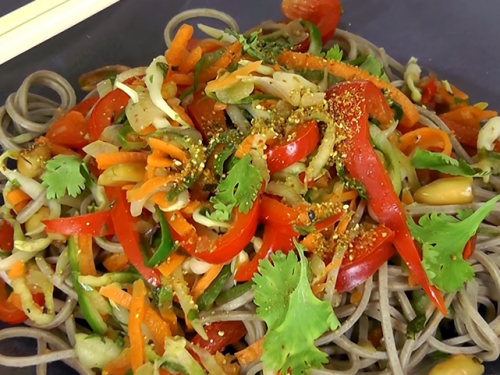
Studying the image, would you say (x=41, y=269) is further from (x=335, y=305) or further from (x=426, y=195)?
(x=426, y=195)

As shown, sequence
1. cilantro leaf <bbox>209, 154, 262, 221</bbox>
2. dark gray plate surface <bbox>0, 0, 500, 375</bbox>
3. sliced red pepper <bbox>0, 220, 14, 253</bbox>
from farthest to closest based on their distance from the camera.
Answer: dark gray plate surface <bbox>0, 0, 500, 375</bbox> → sliced red pepper <bbox>0, 220, 14, 253</bbox> → cilantro leaf <bbox>209, 154, 262, 221</bbox>

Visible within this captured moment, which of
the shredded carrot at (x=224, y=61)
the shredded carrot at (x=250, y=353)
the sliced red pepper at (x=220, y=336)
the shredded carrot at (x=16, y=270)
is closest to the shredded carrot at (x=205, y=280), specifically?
the sliced red pepper at (x=220, y=336)

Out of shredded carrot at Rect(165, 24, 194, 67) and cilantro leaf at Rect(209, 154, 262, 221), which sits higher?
shredded carrot at Rect(165, 24, 194, 67)

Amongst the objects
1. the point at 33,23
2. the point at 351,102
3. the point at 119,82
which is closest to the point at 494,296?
the point at 351,102

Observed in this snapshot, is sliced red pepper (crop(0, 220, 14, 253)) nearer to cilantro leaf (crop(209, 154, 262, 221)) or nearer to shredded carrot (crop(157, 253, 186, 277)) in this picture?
shredded carrot (crop(157, 253, 186, 277))

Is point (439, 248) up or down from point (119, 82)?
down

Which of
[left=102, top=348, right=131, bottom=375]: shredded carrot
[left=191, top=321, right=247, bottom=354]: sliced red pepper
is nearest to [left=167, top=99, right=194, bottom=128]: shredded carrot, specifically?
[left=191, top=321, right=247, bottom=354]: sliced red pepper

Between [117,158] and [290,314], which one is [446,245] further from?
[117,158]

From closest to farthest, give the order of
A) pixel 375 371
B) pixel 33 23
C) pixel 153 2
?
pixel 375 371, pixel 33 23, pixel 153 2

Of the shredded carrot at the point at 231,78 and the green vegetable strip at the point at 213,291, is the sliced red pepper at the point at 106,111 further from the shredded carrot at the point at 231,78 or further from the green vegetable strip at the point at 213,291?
the green vegetable strip at the point at 213,291
